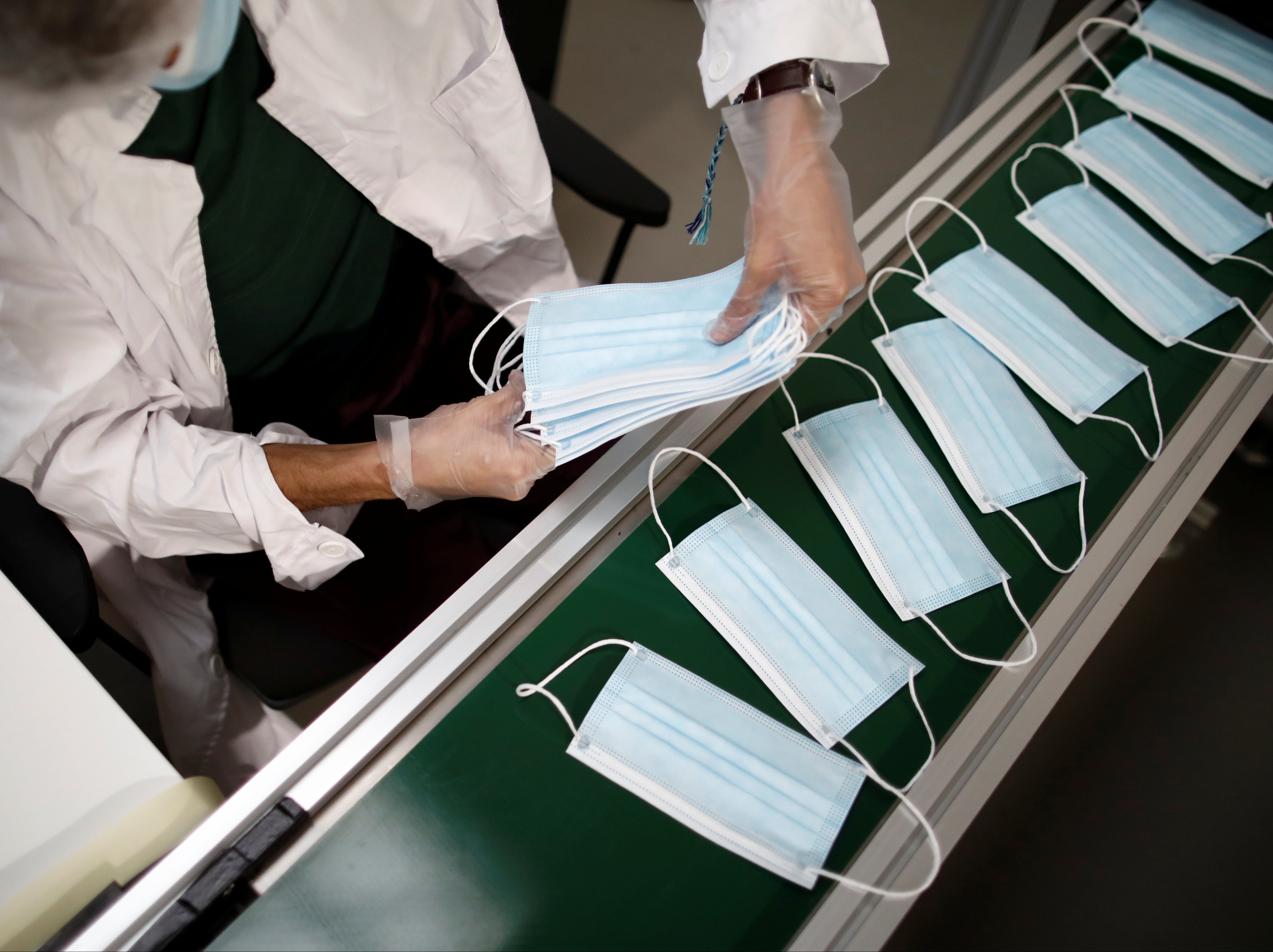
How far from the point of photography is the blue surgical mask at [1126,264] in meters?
1.16

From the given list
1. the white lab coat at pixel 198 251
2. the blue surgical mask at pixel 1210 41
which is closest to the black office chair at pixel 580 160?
the white lab coat at pixel 198 251

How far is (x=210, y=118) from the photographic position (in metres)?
0.93

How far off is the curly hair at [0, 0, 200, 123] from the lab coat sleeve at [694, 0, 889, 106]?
56 centimetres

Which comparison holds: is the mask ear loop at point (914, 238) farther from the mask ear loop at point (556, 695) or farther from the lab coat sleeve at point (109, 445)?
the lab coat sleeve at point (109, 445)

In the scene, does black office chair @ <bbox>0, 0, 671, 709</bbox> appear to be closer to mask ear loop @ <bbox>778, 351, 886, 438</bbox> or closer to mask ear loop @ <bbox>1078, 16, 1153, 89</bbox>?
mask ear loop @ <bbox>778, 351, 886, 438</bbox>

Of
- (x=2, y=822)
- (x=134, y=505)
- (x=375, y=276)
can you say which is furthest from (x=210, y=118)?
(x=2, y=822)

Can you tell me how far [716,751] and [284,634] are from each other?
689 millimetres

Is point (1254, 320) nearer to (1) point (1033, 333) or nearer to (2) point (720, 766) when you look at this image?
(1) point (1033, 333)

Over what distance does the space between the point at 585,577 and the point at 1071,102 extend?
1.23 meters

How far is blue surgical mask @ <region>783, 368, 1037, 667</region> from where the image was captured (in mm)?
921

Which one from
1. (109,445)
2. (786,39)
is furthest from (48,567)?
(786,39)

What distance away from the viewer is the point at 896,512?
37.6 inches

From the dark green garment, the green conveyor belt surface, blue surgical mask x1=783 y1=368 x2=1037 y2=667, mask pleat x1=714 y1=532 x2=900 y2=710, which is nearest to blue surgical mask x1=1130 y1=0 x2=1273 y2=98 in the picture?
the green conveyor belt surface

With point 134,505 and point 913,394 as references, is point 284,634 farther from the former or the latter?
point 913,394
